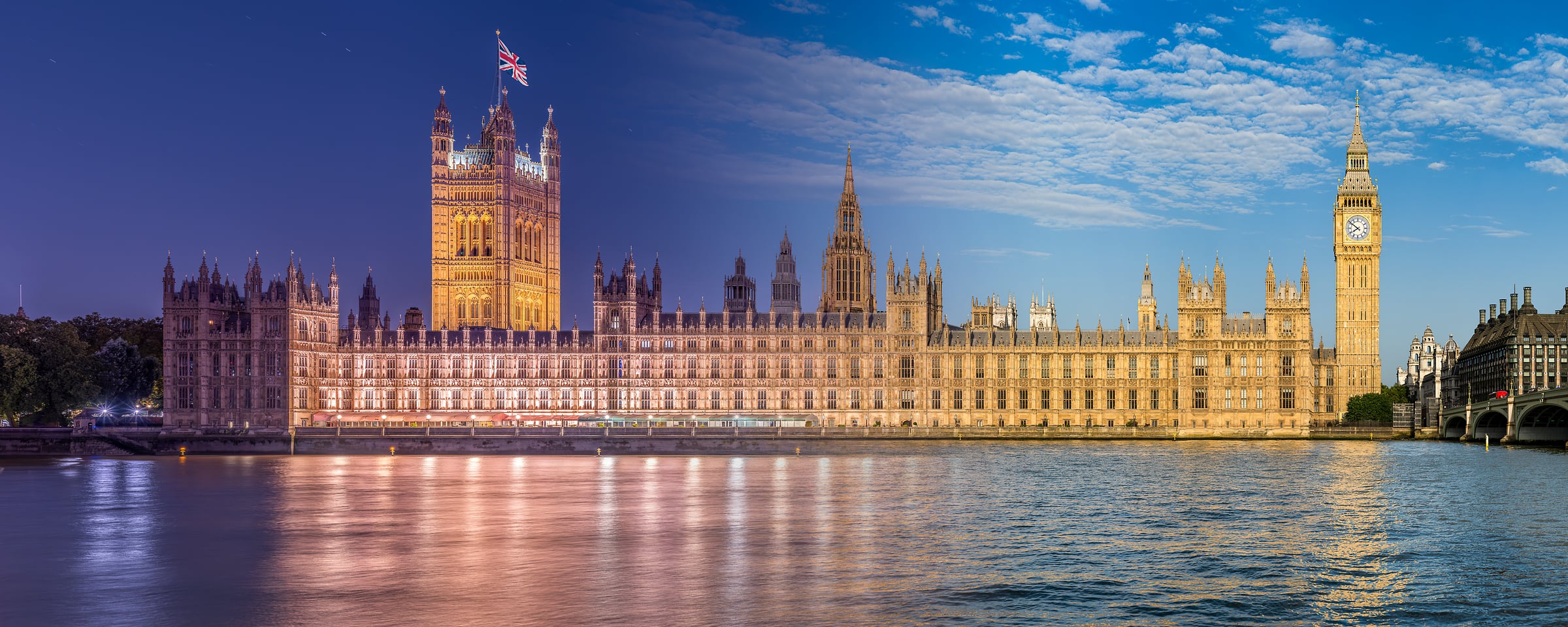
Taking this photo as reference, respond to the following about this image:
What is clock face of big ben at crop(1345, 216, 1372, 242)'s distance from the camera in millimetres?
170250

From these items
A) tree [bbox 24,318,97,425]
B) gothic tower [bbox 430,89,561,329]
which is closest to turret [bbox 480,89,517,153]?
gothic tower [bbox 430,89,561,329]

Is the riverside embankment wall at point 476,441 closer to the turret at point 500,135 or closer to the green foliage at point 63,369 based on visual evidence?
the green foliage at point 63,369

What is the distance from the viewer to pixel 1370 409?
15500 cm

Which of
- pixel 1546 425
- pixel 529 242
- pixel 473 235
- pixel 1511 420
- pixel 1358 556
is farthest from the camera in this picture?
pixel 529 242

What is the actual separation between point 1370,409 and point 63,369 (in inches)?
5157

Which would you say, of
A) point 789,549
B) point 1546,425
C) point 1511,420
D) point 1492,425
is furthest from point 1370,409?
point 789,549

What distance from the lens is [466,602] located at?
3606 cm

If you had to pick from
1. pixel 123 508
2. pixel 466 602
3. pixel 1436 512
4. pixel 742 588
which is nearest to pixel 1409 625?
pixel 742 588

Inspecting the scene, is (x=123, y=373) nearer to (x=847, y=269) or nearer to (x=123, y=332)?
(x=123, y=332)

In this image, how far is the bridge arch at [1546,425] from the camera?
456 ft

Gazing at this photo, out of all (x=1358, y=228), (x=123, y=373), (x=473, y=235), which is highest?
(x=473, y=235)

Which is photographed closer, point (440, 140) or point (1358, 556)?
point (1358, 556)

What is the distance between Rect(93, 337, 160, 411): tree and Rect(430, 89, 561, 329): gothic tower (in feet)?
131

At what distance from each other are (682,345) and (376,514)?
311ft
